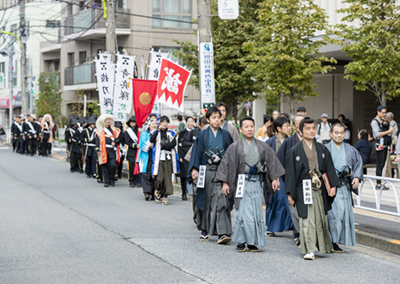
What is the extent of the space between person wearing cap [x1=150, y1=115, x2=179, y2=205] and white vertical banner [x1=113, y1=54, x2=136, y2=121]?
226 inches

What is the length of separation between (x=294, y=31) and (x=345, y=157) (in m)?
10.7

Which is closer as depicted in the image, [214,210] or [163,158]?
[214,210]

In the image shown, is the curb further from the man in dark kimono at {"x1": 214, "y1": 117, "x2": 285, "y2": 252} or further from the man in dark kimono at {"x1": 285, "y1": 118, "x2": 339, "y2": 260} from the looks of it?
the man in dark kimono at {"x1": 214, "y1": 117, "x2": 285, "y2": 252}

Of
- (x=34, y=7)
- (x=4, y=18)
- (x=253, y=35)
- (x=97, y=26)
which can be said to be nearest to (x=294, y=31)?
(x=253, y=35)

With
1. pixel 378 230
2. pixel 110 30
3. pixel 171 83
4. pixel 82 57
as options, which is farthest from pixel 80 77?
pixel 378 230

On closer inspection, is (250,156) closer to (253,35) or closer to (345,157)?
(345,157)

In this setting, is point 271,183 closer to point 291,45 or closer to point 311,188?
point 311,188

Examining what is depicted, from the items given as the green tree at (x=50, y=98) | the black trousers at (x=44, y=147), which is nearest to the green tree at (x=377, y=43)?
the black trousers at (x=44, y=147)

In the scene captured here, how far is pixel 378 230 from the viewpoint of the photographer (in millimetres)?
8711

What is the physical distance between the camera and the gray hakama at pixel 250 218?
7.32m

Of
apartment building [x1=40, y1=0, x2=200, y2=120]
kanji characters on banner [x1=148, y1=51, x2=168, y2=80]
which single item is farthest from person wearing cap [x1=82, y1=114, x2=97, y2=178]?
apartment building [x1=40, y1=0, x2=200, y2=120]

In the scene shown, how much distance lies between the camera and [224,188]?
25.0ft

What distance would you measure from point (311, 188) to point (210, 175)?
171 cm

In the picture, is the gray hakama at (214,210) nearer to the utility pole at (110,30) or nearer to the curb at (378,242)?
the curb at (378,242)
